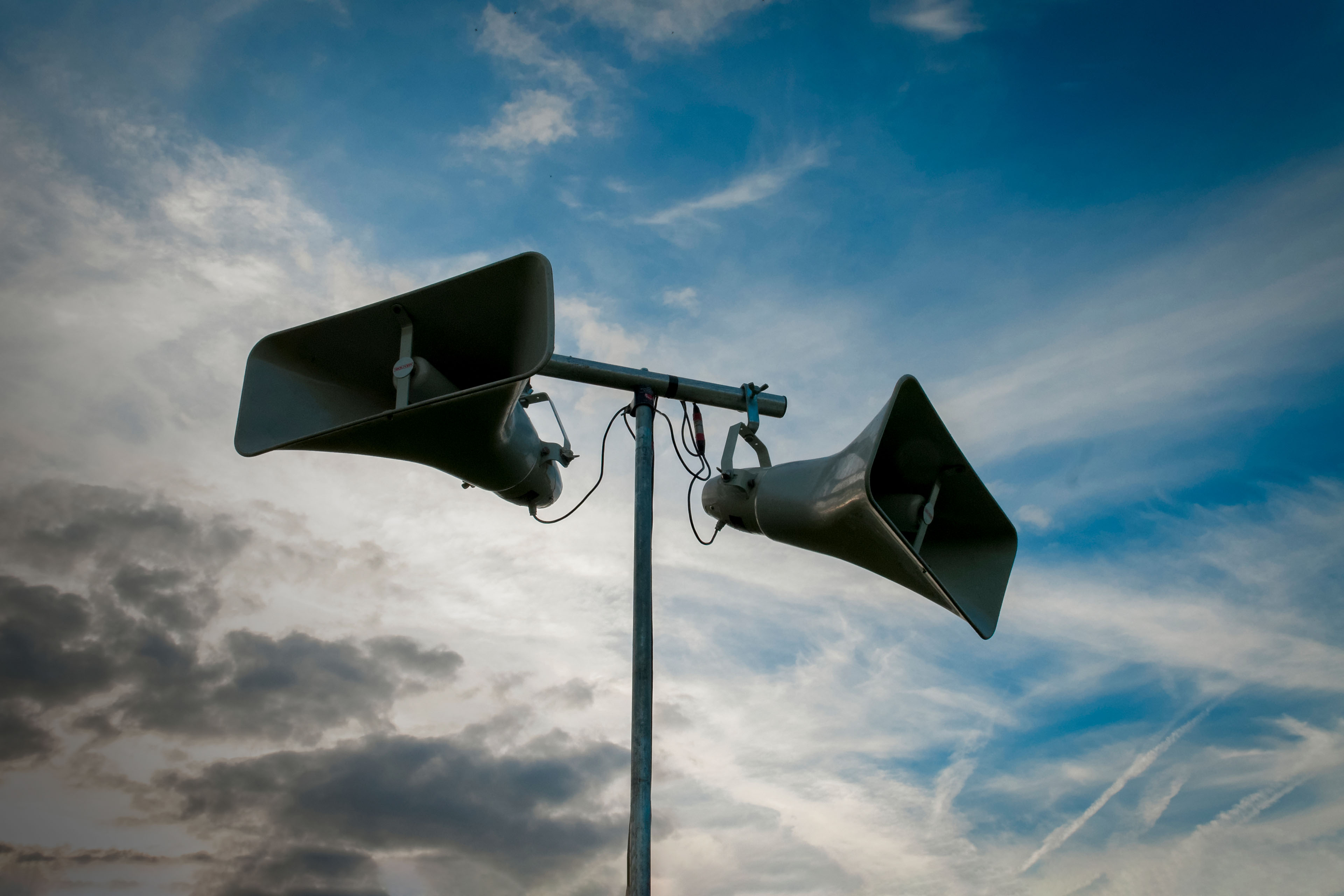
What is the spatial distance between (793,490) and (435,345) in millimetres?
1403

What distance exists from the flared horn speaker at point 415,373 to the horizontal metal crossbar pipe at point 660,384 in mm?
274

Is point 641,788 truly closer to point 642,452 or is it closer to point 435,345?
point 642,452

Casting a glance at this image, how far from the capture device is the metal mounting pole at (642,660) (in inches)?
115

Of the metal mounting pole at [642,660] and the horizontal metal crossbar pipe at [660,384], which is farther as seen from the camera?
the horizontal metal crossbar pipe at [660,384]

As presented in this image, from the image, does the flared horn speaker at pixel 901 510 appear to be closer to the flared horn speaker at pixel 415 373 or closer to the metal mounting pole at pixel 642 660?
the metal mounting pole at pixel 642 660

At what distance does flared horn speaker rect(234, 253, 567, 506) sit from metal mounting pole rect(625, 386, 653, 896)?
20.5 inches

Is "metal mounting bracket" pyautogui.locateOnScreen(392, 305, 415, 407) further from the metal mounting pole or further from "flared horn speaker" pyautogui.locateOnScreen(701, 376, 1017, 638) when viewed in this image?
"flared horn speaker" pyautogui.locateOnScreen(701, 376, 1017, 638)

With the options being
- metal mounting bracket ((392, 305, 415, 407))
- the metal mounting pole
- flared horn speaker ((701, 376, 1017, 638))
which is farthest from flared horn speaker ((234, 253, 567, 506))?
flared horn speaker ((701, 376, 1017, 638))

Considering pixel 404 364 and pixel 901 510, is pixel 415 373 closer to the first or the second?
pixel 404 364

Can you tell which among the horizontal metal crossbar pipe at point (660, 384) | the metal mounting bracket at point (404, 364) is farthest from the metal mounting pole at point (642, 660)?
the metal mounting bracket at point (404, 364)

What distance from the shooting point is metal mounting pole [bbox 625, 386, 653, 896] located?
9.58ft

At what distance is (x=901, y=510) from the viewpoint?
3529mm

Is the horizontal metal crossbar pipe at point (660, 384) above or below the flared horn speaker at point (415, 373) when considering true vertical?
above

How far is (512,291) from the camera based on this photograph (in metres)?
3.14
